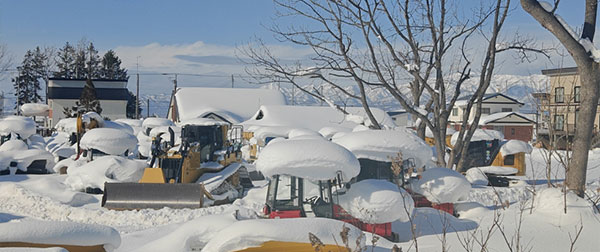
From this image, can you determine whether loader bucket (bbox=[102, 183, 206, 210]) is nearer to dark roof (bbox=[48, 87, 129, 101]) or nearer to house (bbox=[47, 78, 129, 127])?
house (bbox=[47, 78, 129, 127])

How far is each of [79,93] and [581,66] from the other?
56539mm

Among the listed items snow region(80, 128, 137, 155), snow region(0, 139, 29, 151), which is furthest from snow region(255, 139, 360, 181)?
snow region(0, 139, 29, 151)

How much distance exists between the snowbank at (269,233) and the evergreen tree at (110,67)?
73449mm

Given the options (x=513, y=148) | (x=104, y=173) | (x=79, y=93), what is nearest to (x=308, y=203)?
(x=104, y=173)

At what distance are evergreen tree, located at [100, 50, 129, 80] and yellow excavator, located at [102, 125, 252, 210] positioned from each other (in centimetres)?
6131

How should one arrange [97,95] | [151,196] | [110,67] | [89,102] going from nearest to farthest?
[151,196] < [89,102] < [97,95] < [110,67]

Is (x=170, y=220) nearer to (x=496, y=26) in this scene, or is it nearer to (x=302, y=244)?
(x=302, y=244)

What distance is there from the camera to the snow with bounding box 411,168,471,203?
464 inches

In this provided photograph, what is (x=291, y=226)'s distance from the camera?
6211mm

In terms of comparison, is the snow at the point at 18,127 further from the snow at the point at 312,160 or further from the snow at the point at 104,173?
the snow at the point at 312,160

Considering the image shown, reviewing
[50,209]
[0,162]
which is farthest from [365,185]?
[0,162]

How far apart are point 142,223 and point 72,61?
71.8m

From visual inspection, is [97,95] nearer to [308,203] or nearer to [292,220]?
[308,203]

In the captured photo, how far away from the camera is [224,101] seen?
2350 inches
